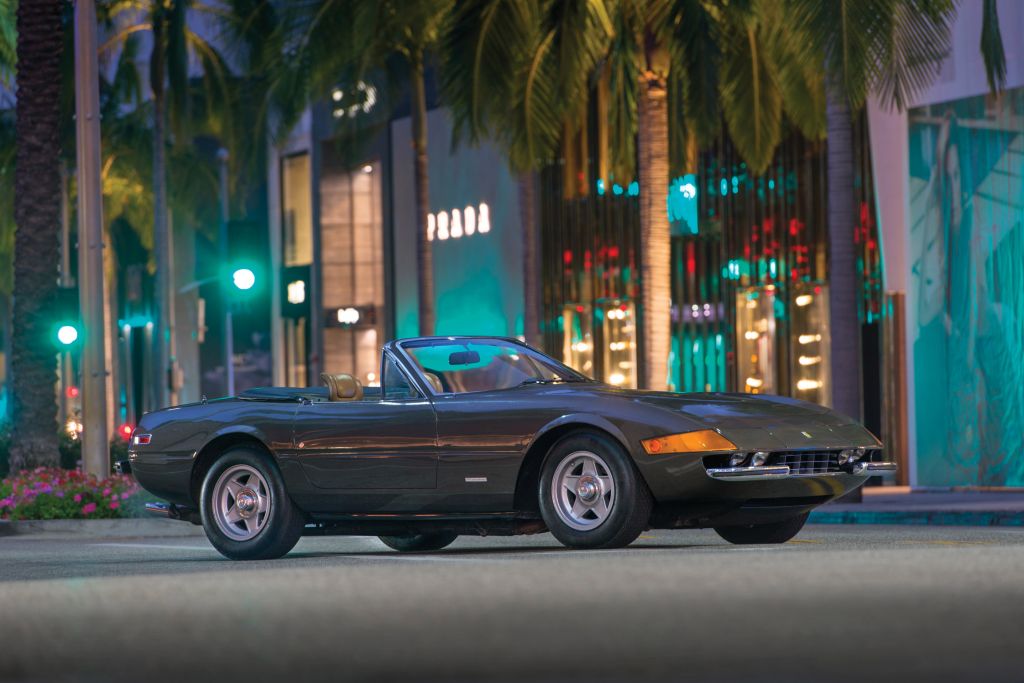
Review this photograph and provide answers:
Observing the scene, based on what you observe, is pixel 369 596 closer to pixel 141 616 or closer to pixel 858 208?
pixel 141 616

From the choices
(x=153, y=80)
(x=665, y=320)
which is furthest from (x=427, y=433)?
(x=153, y=80)

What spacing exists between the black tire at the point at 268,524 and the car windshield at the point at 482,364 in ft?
3.78

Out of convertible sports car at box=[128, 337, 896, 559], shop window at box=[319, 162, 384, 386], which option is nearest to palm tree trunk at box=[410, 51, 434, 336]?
shop window at box=[319, 162, 384, 386]

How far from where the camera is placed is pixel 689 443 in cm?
1114

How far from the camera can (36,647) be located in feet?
24.3

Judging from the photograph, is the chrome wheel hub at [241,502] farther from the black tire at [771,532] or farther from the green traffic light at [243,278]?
the green traffic light at [243,278]

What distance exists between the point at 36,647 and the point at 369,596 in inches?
66.2

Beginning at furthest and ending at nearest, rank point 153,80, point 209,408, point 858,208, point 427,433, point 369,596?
1. point 153,80
2. point 858,208
3. point 209,408
4. point 427,433
5. point 369,596

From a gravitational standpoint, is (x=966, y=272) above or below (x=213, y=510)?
above

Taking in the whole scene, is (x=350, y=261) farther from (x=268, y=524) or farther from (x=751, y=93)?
(x=268, y=524)

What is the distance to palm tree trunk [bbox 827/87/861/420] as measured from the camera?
22.3 metres

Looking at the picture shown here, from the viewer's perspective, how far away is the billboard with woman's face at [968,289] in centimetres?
2602

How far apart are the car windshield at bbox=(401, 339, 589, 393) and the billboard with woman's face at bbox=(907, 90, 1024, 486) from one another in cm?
1454

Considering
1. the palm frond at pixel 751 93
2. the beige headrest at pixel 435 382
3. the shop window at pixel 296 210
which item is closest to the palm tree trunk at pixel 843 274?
the palm frond at pixel 751 93
